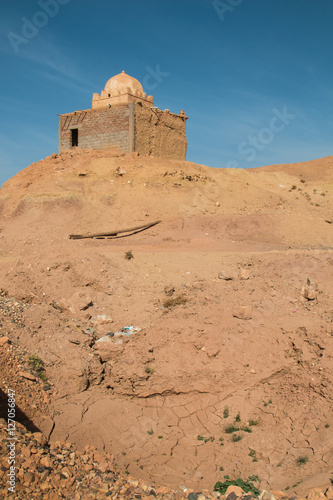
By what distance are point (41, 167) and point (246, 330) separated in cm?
1377

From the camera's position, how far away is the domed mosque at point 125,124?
1691 cm

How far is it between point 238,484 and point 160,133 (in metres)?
15.5

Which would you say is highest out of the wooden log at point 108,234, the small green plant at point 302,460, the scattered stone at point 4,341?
the wooden log at point 108,234

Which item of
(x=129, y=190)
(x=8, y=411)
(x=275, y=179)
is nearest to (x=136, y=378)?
(x=8, y=411)

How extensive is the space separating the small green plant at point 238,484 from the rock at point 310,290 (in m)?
4.30

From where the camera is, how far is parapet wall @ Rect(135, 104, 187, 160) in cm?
1709

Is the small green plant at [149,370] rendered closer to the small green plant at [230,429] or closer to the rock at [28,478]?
the small green plant at [230,429]

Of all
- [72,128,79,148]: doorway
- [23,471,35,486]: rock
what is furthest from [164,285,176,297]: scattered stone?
[72,128,79,148]: doorway

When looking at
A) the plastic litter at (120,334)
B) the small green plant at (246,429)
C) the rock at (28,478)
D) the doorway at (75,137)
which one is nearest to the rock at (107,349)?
the plastic litter at (120,334)

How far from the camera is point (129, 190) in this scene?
1623 centimetres

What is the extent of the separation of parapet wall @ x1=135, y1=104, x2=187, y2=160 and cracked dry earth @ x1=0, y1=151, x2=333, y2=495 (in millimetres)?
5483

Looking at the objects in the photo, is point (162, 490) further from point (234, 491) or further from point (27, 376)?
point (27, 376)

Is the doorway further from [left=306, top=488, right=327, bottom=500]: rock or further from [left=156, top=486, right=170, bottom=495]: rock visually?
[left=306, top=488, right=327, bottom=500]: rock

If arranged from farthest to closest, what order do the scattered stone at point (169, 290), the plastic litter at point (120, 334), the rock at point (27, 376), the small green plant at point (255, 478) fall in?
1. the scattered stone at point (169, 290)
2. the plastic litter at point (120, 334)
3. the rock at point (27, 376)
4. the small green plant at point (255, 478)
